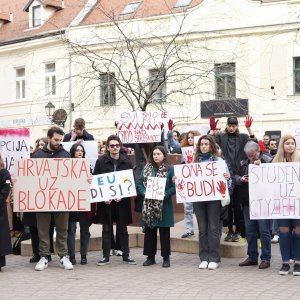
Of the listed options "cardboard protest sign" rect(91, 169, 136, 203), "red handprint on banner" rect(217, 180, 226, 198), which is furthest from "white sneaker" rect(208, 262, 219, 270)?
"cardboard protest sign" rect(91, 169, 136, 203)

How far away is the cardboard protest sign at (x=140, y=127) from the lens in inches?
416

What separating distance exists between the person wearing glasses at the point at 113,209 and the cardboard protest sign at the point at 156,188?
45cm

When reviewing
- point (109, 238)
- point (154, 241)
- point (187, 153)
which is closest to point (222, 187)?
point (154, 241)

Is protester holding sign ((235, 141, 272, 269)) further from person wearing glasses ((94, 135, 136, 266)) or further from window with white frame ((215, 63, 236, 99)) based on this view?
window with white frame ((215, 63, 236, 99))

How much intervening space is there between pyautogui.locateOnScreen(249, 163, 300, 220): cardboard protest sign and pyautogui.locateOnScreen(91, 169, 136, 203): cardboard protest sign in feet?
5.48

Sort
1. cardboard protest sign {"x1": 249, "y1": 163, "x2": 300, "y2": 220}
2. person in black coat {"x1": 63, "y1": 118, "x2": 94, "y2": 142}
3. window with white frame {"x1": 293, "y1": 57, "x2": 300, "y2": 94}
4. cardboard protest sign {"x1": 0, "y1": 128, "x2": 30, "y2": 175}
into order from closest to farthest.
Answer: cardboard protest sign {"x1": 249, "y1": 163, "x2": 300, "y2": 220} → cardboard protest sign {"x1": 0, "y1": 128, "x2": 30, "y2": 175} → person in black coat {"x1": 63, "y1": 118, "x2": 94, "y2": 142} → window with white frame {"x1": 293, "y1": 57, "x2": 300, "y2": 94}

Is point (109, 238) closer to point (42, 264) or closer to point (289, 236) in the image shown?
point (42, 264)

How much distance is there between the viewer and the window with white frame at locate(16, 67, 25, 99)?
1307 inches

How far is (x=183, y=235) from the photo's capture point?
10133 millimetres

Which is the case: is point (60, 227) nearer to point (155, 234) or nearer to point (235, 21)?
point (155, 234)

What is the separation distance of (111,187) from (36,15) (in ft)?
88.6

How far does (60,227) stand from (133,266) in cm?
117

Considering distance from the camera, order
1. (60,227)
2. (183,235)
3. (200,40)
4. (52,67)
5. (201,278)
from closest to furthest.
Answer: (201,278) < (60,227) < (183,235) < (200,40) < (52,67)

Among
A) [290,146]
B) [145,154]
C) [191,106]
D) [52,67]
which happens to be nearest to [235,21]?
[191,106]
